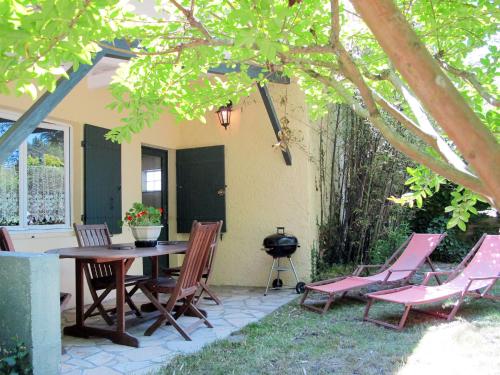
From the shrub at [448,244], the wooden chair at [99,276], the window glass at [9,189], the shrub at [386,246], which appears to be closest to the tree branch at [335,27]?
the wooden chair at [99,276]

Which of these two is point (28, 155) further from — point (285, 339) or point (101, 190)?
point (285, 339)

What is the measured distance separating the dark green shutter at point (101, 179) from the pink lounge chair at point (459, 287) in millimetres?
3357

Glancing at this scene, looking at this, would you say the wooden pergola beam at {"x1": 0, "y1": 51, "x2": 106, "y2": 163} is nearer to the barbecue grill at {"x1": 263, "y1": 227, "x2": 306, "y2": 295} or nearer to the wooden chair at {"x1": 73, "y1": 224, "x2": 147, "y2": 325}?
the wooden chair at {"x1": 73, "y1": 224, "x2": 147, "y2": 325}

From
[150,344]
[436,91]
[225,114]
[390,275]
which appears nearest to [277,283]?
[390,275]

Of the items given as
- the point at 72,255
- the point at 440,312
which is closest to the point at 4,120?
the point at 72,255

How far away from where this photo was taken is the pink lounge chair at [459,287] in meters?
4.28

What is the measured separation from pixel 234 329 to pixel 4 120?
10.9 ft

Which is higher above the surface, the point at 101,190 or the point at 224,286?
the point at 101,190

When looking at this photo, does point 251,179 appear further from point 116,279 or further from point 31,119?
point 31,119

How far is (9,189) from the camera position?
4895 mm

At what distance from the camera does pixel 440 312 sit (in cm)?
470

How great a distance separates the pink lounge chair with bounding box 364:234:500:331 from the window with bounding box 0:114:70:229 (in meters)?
3.76

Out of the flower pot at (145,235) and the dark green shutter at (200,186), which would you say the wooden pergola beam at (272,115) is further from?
the flower pot at (145,235)

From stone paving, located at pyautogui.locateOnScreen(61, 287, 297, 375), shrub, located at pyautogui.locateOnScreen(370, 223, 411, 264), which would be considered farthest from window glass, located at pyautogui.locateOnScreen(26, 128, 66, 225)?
shrub, located at pyautogui.locateOnScreen(370, 223, 411, 264)
